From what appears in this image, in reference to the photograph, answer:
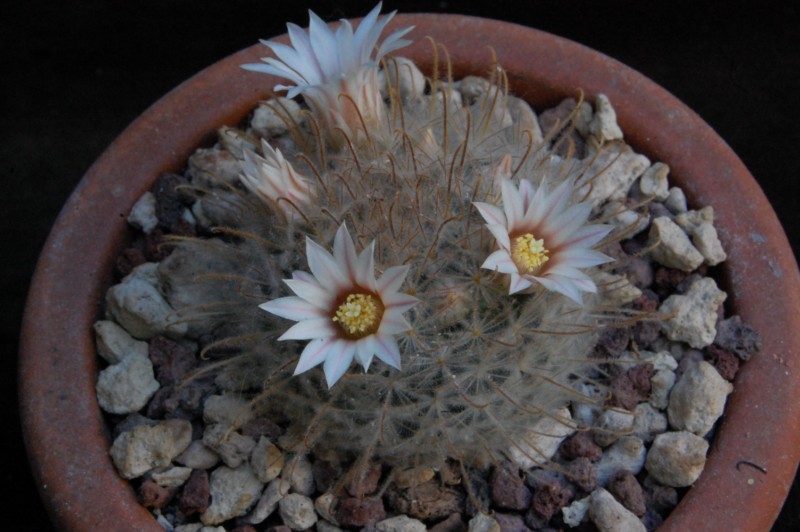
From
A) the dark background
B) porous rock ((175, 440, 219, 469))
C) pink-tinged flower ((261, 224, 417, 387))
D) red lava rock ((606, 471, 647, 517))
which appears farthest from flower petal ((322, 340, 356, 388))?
the dark background

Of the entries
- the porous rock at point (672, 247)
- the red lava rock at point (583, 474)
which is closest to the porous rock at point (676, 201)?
the porous rock at point (672, 247)

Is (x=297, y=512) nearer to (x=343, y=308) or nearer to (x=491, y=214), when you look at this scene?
(x=343, y=308)

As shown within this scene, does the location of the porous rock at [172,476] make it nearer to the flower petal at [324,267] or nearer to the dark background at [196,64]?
the flower petal at [324,267]

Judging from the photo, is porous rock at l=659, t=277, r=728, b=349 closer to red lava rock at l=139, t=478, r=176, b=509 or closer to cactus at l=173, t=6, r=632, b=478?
cactus at l=173, t=6, r=632, b=478

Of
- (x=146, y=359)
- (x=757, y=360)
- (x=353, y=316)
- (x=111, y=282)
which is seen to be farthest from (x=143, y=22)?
(x=757, y=360)

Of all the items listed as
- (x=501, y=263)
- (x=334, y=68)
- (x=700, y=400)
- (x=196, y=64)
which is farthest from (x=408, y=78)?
(x=196, y=64)

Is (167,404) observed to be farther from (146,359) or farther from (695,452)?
(695,452)
